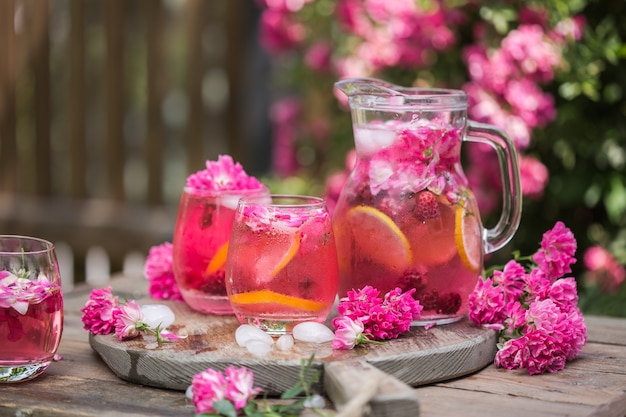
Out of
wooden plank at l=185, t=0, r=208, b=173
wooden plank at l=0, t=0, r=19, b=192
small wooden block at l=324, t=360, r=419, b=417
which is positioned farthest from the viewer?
wooden plank at l=0, t=0, r=19, b=192

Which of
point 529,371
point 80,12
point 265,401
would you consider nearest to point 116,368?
point 265,401

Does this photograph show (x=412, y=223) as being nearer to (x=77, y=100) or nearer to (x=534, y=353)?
(x=534, y=353)

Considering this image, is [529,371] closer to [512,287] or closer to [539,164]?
[512,287]

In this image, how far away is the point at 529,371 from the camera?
4.60 ft

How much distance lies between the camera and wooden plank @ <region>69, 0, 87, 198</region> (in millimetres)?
4141

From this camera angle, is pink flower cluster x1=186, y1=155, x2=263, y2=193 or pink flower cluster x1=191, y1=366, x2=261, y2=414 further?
pink flower cluster x1=186, y1=155, x2=263, y2=193

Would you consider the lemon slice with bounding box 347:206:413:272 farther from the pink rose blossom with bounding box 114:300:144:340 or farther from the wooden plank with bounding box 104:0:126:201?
the wooden plank with bounding box 104:0:126:201

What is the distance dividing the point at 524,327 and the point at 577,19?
1270 millimetres

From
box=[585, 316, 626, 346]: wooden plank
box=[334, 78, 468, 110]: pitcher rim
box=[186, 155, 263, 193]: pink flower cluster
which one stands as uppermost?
box=[334, 78, 468, 110]: pitcher rim

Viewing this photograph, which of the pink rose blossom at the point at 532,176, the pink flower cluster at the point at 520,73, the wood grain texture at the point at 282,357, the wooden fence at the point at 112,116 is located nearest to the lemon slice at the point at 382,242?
the wood grain texture at the point at 282,357

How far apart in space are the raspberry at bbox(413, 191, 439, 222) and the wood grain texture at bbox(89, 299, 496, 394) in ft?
0.56

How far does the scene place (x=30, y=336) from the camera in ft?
4.27

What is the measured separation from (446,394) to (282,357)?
22 cm

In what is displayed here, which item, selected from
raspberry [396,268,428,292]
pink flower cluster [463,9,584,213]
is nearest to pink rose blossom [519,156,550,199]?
pink flower cluster [463,9,584,213]
